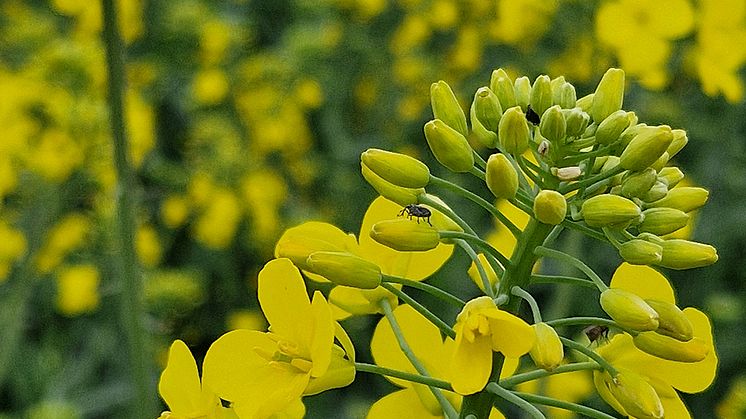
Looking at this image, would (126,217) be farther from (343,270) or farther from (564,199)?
(564,199)

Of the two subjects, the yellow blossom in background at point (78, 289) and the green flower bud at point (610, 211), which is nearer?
the green flower bud at point (610, 211)

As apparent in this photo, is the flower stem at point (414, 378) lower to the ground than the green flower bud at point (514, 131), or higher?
lower

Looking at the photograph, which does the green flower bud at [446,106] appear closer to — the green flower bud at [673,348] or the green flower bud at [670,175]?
the green flower bud at [670,175]

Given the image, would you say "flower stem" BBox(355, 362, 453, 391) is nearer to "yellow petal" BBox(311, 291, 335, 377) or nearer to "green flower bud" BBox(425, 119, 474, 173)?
"yellow petal" BBox(311, 291, 335, 377)

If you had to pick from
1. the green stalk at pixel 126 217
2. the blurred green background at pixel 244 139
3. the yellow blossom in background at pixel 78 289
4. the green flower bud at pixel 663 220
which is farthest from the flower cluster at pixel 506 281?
the yellow blossom in background at pixel 78 289

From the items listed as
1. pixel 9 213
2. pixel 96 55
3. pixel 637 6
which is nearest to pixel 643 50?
pixel 637 6

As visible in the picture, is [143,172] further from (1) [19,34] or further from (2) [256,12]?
(2) [256,12]

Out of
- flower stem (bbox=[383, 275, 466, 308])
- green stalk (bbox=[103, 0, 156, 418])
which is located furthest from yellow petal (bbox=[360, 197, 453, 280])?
green stalk (bbox=[103, 0, 156, 418])
